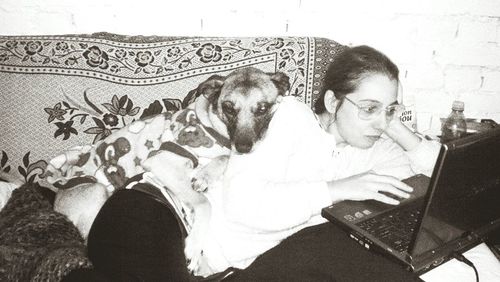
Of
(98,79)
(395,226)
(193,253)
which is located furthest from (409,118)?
(98,79)

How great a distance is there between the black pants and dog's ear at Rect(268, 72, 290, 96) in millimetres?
858

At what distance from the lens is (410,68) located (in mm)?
2998

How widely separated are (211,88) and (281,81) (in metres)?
0.36

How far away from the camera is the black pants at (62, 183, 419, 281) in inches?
52.2

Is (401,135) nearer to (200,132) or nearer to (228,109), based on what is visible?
(228,109)

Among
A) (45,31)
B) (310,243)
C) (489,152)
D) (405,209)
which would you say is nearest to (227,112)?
(310,243)

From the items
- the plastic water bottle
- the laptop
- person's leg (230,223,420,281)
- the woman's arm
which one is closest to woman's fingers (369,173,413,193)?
the laptop

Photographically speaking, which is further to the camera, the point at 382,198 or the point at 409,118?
the point at 409,118

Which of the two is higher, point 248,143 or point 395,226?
point 248,143

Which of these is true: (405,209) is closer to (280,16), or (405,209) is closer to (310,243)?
(310,243)

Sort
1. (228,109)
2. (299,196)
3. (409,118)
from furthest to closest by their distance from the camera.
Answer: (409,118) → (228,109) → (299,196)

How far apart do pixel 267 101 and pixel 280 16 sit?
0.95 meters

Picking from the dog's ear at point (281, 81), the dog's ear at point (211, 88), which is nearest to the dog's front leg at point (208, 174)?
the dog's ear at point (211, 88)

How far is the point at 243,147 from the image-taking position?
1900mm
